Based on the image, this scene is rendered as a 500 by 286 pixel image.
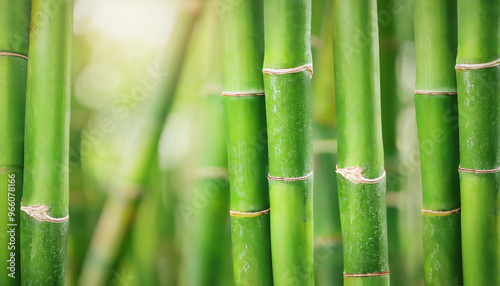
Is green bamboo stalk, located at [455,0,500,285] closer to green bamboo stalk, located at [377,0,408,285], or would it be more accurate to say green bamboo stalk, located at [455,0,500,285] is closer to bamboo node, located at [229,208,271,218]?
green bamboo stalk, located at [377,0,408,285]

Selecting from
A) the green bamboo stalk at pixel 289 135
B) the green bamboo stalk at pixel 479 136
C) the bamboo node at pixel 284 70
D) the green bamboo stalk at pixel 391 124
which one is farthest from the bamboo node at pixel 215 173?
the green bamboo stalk at pixel 479 136

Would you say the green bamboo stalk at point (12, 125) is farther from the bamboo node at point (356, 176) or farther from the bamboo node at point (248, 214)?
the bamboo node at point (356, 176)

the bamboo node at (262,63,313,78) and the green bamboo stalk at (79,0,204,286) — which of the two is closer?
the bamboo node at (262,63,313,78)

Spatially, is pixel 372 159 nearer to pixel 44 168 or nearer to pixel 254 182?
pixel 254 182

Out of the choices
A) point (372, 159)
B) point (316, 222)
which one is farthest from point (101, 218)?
point (372, 159)

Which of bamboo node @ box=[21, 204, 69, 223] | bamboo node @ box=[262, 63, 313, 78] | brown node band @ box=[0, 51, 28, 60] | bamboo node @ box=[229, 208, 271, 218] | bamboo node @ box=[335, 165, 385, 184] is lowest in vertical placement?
bamboo node @ box=[229, 208, 271, 218]

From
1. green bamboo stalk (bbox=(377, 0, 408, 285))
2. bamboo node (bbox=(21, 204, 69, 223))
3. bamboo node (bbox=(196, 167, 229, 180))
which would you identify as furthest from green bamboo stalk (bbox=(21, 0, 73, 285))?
green bamboo stalk (bbox=(377, 0, 408, 285))
